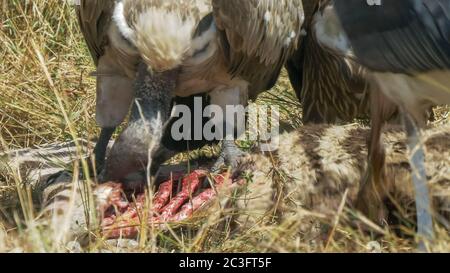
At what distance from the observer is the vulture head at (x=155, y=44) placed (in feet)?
17.1

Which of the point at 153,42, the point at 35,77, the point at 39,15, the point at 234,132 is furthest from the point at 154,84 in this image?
the point at 39,15

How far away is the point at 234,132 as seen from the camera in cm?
582

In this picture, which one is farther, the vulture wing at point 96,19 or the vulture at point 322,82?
the vulture at point 322,82

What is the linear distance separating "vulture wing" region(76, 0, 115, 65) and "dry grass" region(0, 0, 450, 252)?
0.99ft

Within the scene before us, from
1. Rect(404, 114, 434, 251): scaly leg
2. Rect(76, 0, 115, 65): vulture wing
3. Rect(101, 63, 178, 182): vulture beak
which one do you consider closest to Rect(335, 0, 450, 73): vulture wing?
Rect(404, 114, 434, 251): scaly leg

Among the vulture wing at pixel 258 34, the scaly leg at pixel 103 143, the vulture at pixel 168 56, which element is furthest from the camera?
the scaly leg at pixel 103 143

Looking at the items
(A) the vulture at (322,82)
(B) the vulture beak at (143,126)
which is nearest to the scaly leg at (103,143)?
(B) the vulture beak at (143,126)

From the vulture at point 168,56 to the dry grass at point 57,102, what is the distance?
235mm

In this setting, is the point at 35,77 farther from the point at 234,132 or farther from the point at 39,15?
the point at 234,132

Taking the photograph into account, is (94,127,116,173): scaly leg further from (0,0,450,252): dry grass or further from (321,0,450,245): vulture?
(321,0,450,245): vulture

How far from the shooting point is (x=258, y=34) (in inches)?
219

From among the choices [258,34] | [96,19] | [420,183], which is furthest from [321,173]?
[96,19]
